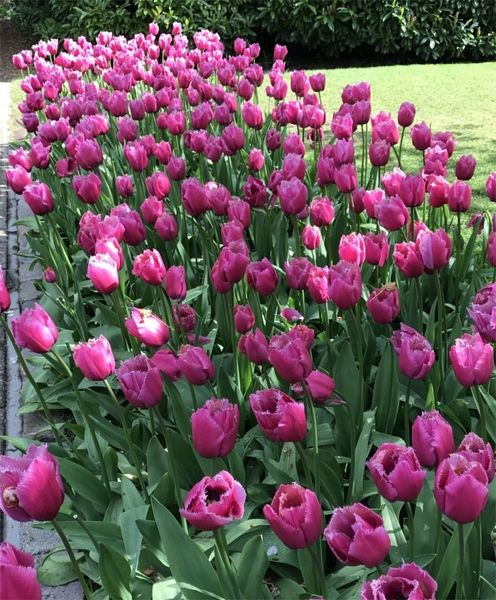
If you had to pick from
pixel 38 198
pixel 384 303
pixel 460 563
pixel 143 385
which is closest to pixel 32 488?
pixel 143 385

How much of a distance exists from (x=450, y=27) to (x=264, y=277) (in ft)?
33.1

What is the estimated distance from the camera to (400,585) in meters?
1.06

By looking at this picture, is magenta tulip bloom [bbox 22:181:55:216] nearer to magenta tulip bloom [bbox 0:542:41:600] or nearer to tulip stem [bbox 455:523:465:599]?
magenta tulip bloom [bbox 0:542:41:600]

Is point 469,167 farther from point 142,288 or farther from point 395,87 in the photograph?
point 395,87

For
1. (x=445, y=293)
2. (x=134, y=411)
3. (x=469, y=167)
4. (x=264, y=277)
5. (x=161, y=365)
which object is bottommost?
(x=134, y=411)

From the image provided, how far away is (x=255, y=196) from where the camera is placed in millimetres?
2982

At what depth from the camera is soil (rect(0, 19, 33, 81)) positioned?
40.5 ft

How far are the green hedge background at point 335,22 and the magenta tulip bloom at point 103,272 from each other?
31.7 ft

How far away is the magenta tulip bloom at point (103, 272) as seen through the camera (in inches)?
84.9

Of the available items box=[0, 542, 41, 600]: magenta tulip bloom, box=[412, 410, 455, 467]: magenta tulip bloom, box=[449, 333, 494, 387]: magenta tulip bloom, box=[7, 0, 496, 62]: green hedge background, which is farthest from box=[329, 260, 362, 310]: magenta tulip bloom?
box=[7, 0, 496, 62]: green hedge background

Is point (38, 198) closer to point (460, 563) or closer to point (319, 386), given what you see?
point (319, 386)

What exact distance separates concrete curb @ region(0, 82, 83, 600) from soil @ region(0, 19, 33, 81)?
6004 mm

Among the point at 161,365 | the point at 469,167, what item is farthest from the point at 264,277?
the point at 469,167

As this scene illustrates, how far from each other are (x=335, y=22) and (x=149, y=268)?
988 cm
